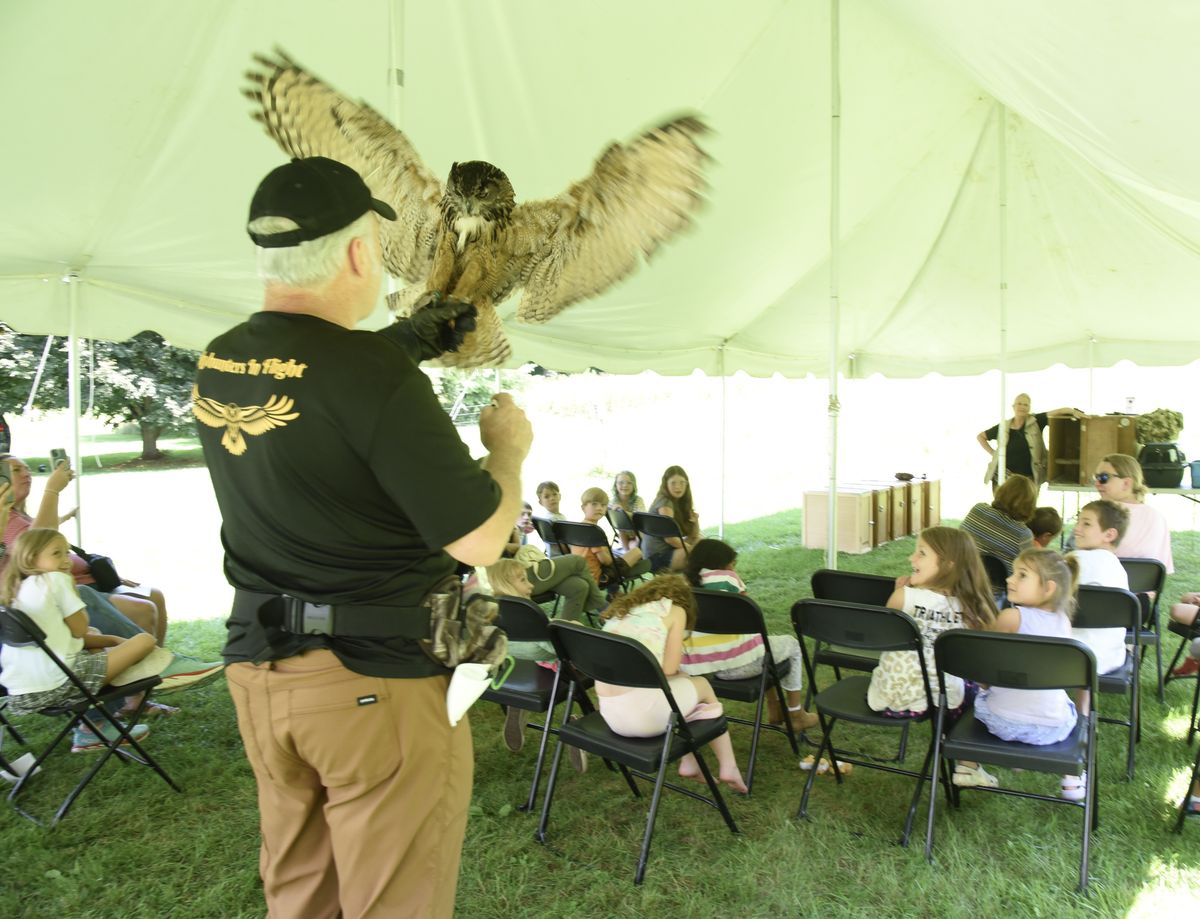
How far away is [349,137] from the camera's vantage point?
2.05 metres

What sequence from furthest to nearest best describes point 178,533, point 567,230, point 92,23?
point 178,533 < point 92,23 < point 567,230

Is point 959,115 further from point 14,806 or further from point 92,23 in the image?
point 14,806

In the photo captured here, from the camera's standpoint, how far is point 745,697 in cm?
325

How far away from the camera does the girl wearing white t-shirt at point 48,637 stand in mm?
3055

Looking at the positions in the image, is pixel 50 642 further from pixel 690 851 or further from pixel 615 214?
pixel 615 214

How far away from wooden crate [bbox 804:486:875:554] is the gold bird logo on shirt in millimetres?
7484

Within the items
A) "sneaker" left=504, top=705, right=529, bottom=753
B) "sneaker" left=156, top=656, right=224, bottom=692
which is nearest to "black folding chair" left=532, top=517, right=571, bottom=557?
"sneaker" left=504, top=705, right=529, bottom=753

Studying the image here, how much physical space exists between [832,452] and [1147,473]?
15.2ft

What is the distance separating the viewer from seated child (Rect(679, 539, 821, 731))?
10.8 ft

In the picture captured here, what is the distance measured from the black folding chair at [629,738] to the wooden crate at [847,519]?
18.4ft

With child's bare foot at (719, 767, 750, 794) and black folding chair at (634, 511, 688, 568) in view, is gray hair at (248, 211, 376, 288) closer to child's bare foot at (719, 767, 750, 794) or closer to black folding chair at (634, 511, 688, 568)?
child's bare foot at (719, 767, 750, 794)

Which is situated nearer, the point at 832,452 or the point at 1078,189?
the point at 832,452

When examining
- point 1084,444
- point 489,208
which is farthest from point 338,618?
point 1084,444

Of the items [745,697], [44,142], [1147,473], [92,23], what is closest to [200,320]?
[44,142]
